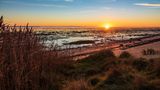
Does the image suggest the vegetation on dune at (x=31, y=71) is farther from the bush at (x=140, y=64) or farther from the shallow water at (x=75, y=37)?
the shallow water at (x=75, y=37)

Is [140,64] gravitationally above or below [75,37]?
above

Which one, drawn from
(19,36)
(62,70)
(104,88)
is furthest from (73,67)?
(19,36)

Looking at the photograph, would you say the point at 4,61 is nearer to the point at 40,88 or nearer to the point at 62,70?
the point at 40,88

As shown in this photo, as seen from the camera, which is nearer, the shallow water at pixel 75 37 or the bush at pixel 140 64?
the bush at pixel 140 64

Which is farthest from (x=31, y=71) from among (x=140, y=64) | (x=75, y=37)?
(x=75, y=37)

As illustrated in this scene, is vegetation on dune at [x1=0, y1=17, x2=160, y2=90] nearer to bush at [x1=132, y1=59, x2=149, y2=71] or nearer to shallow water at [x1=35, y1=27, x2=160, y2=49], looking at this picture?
bush at [x1=132, y1=59, x2=149, y2=71]

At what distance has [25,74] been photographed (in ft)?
23.0

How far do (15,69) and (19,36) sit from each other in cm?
95

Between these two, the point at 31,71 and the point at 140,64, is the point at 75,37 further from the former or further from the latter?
the point at 31,71

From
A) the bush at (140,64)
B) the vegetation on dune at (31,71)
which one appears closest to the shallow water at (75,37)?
the vegetation on dune at (31,71)

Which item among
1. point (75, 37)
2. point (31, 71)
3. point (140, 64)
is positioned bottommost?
point (75, 37)

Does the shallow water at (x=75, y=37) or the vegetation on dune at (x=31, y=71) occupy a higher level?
the vegetation on dune at (x=31, y=71)

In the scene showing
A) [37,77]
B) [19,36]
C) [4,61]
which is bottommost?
[37,77]

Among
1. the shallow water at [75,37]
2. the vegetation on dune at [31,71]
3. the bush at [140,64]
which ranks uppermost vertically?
the vegetation on dune at [31,71]
